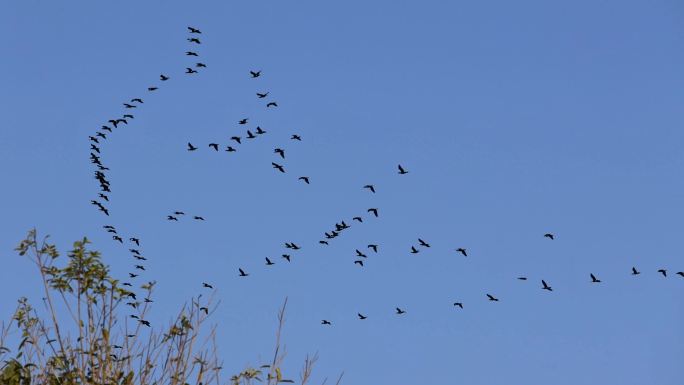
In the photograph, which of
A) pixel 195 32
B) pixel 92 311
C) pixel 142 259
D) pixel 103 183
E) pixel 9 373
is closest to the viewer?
pixel 9 373

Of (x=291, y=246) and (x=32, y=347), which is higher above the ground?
(x=291, y=246)

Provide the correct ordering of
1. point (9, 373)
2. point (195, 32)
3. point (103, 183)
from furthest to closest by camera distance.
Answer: point (195, 32) < point (103, 183) < point (9, 373)

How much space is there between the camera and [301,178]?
3991 cm

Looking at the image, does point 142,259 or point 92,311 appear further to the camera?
point 142,259

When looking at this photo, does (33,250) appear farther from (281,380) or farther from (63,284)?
(281,380)

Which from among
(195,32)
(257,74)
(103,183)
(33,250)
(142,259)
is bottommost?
(33,250)

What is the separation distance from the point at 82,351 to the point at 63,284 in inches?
65.9

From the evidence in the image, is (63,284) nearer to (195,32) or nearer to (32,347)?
(32,347)

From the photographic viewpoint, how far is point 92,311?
19219 millimetres

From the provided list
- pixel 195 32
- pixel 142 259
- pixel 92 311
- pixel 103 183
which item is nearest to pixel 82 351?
pixel 92 311

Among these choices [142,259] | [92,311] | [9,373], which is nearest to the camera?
[9,373]

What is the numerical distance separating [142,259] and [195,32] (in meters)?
11.3

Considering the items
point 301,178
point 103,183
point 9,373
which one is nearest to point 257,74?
point 301,178

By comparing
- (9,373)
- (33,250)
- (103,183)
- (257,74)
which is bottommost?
(9,373)
